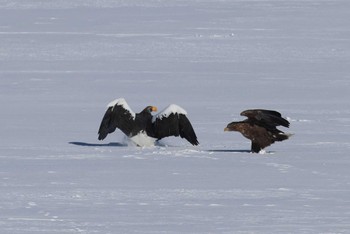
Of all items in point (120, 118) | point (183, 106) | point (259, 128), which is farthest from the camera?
point (183, 106)

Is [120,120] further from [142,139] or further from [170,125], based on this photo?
[170,125]

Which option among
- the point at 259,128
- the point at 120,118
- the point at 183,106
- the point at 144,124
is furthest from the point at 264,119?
the point at 183,106

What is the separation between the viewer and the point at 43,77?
15.1 metres

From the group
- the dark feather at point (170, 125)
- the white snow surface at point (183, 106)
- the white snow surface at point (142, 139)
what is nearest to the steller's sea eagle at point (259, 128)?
the white snow surface at point (183, 106)

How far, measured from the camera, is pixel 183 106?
12.6 meters

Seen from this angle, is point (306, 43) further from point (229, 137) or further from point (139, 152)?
point (139, 152)

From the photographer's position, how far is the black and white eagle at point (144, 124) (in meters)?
9.34

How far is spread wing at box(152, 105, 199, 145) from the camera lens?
934 cm

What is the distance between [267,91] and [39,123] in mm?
3819

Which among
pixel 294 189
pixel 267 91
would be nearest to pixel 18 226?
pixel 294 189

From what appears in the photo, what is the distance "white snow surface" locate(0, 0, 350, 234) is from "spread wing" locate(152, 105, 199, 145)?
0.16 meters

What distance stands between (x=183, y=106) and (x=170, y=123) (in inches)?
126

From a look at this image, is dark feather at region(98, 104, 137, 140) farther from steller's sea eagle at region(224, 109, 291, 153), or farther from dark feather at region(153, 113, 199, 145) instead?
steller's sea eagle at region(224, 109, 291, 153)

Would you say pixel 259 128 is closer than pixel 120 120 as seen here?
Yes
